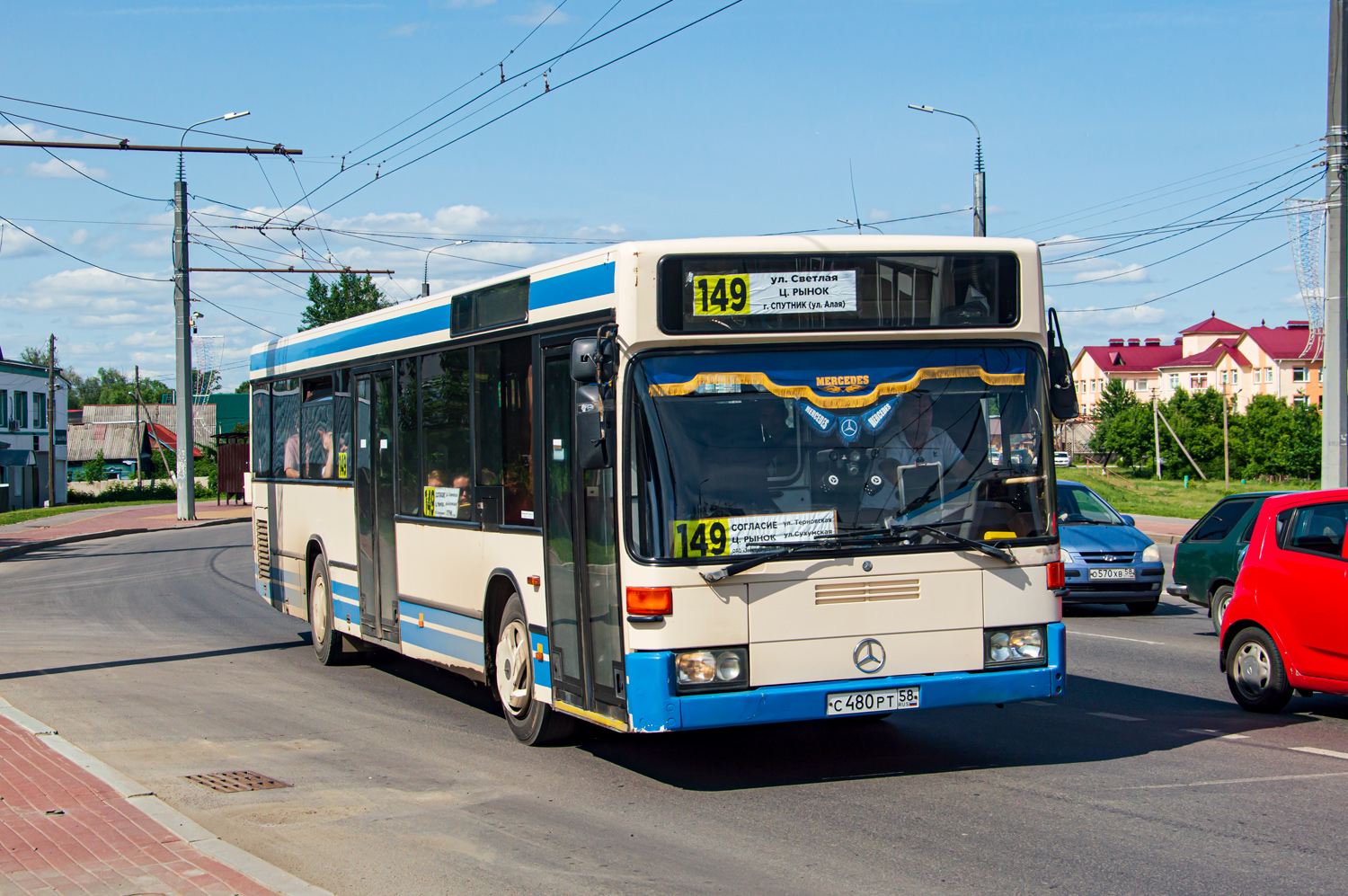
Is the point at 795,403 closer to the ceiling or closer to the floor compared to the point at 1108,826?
closer to the ceiling

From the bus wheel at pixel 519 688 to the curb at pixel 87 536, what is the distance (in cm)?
2470

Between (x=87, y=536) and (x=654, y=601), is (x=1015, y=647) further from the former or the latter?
(x=87, y=536)

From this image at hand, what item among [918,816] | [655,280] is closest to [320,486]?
[655,280]

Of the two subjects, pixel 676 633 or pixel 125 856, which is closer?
pixel 125 856

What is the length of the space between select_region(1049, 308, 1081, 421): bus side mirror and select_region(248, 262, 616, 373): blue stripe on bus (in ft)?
8.19

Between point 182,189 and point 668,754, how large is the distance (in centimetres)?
3314

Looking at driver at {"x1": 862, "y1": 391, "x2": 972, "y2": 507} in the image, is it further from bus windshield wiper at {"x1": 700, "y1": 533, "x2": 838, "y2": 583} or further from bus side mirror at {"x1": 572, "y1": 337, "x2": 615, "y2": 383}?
bus side mirror at {"x1": 572, "y1": 337, "x2": 615, "y2": 383}

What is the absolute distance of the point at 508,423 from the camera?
859 cm

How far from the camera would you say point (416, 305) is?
10.3 meters

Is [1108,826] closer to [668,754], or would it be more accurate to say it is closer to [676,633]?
[676,633]

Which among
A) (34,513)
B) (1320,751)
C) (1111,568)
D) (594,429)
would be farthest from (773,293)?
(34,513)

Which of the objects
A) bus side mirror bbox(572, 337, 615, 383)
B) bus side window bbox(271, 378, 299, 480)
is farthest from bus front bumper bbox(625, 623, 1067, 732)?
bus side window bbox(271, 378, 299, 480)

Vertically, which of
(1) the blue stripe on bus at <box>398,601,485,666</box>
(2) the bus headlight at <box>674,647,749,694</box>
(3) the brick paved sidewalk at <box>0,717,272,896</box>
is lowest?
(3) the brick paved sidewalk at <box>0,717,272,896</box>

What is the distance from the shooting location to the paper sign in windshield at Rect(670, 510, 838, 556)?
6.74 m
